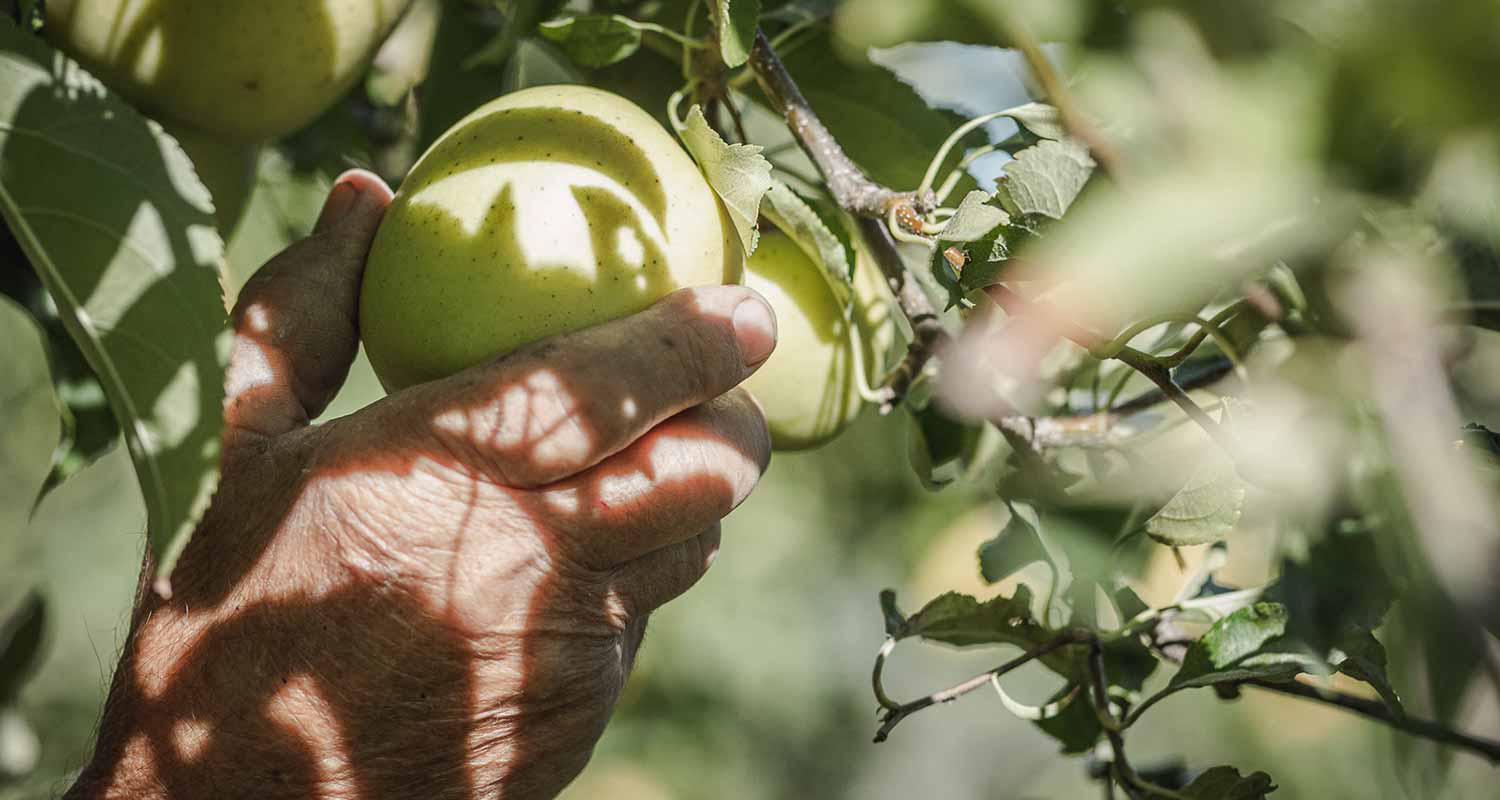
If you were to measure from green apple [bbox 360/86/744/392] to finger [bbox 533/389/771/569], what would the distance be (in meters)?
0.10

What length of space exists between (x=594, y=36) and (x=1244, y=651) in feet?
1.93

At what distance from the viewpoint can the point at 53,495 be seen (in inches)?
111

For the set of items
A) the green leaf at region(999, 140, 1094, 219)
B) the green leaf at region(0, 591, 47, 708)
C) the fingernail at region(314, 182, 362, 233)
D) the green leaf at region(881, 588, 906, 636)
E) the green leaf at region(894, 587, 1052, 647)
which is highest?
the green leaf at region(999, 140, 1094, 219)

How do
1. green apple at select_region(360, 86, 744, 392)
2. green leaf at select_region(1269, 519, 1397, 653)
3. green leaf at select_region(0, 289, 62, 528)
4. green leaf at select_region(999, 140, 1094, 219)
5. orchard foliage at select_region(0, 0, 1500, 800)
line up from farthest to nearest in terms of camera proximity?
green leaf at select_region(0, 289, 62, 528) < green apple at select_region(360, 86, 744, 392) < green leaf at select_region(999, 140, 1094, 219) < green leaf at select_region(1269, 519, 1397, 653) < orchard foliage at select_region(0, 0, 1500, 800)

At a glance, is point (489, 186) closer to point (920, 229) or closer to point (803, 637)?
point (920, 229)

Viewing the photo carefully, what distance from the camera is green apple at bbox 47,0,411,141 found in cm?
76

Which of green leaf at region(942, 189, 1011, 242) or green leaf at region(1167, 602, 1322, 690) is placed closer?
green leaf at region(942, 189, 1011, 242)

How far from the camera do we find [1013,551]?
95 centimetres

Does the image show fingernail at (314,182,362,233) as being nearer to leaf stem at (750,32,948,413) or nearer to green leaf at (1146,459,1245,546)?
leaf stem at (750,32,948,413)

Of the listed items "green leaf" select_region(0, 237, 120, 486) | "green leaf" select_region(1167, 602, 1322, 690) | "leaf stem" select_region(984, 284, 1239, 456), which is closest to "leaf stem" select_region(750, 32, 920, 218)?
"leaf stem" select_region(984, 284, 1239, 456)

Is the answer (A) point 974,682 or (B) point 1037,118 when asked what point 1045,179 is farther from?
(A) point 974,682

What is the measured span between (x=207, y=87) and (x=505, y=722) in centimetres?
47

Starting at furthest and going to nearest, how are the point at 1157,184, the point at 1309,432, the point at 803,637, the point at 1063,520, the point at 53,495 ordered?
the point at 803,637, the point at 53,495, the point at 1063,520, the point at 1309,432, the point at 1157,184

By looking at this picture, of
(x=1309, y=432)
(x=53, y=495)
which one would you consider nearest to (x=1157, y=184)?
(x=1309, y=432)
